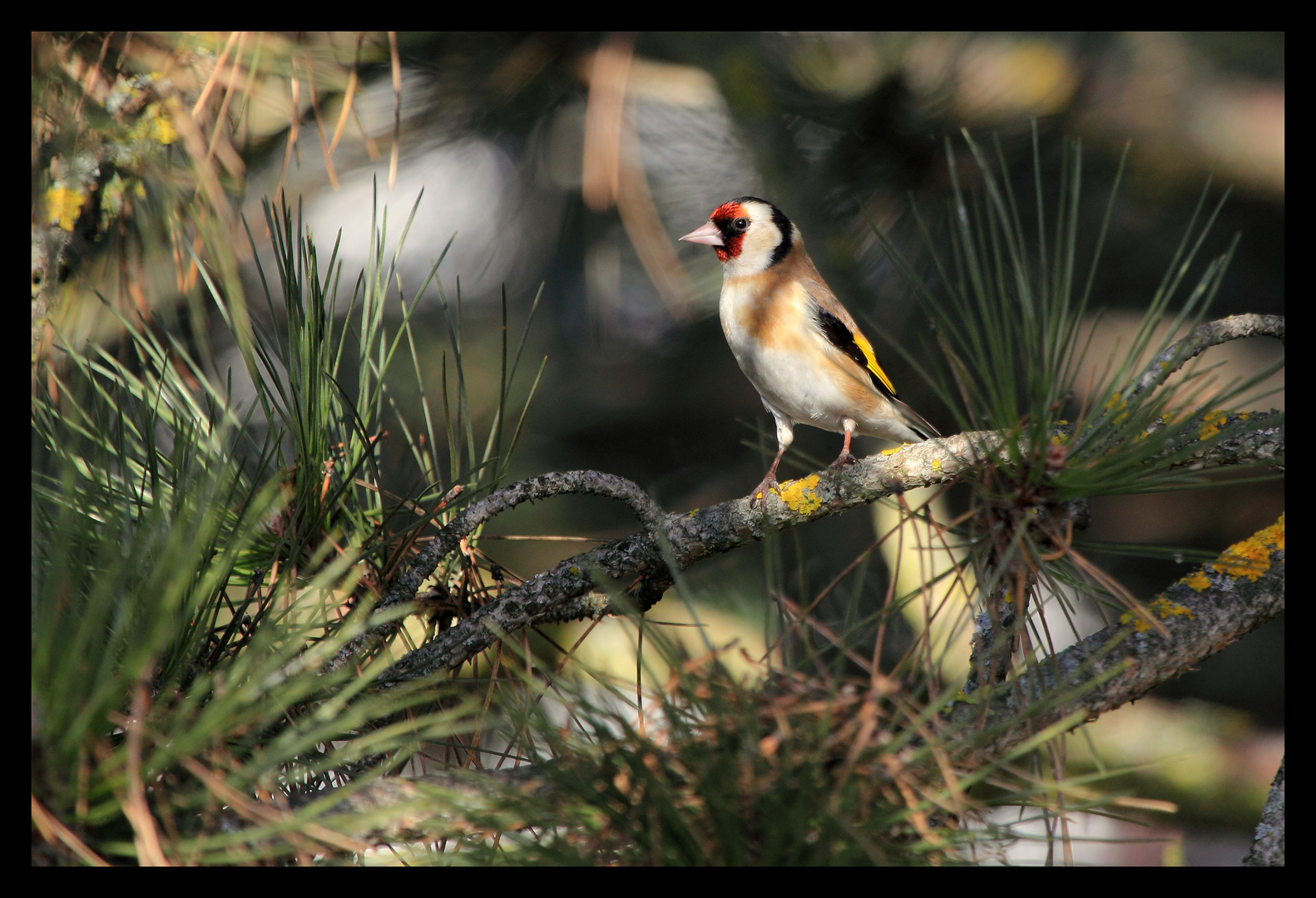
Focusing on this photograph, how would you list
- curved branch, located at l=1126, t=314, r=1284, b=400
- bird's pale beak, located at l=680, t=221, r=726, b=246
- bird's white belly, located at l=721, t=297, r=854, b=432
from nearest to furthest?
curved branch, located at l=1126, t=314, r=1284, b=400
bird's white belly, located at l=721, t=297, r=854, b=432
bird's pale beak, located at l=680, t=221, r=726, b=246

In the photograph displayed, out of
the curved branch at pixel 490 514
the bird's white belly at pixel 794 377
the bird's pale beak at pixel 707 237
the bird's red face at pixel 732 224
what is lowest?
the curved branch at pixel 490 514

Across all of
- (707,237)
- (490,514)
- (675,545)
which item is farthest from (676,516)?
(707,237)

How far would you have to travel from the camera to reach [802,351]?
208 cm

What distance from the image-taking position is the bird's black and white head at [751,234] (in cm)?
235

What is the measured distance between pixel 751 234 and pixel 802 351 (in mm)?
461

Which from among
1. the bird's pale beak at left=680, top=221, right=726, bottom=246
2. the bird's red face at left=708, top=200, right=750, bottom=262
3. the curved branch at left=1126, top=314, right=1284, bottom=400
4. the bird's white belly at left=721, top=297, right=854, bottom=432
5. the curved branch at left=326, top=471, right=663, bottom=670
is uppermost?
the bird's red face at left=708, top=200, right=750, bottom=262

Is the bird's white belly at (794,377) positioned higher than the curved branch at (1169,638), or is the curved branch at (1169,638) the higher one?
the bird's white belly at (794,377)

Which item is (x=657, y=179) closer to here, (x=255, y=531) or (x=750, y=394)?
(x=750, y=394)

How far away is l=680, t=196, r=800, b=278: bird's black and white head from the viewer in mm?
2352

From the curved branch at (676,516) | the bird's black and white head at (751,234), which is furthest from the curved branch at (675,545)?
the bird's black and white head at (751,234)

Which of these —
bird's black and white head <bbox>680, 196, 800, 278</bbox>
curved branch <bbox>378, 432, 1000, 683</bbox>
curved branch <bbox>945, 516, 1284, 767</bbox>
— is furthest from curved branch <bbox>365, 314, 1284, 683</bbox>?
bird's black and white head <bbox>680, 196, 800, 278</bbox>

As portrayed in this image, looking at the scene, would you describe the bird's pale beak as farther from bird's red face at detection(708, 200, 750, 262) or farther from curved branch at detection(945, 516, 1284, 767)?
curved branch at detection(945, 516, 1284, 767)

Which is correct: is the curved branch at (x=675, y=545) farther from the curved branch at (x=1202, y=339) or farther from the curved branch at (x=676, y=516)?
the curved branch at (x=1202, y=339)

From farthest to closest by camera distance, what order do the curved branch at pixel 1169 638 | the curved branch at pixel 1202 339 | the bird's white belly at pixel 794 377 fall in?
the bird's white belly at pixel 794 377 → the curved branch at pixel 1202 339 → the curved branch at pixel 1169 638
